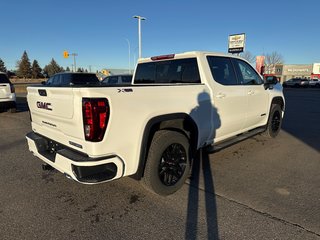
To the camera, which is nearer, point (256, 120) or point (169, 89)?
point (169, 89)

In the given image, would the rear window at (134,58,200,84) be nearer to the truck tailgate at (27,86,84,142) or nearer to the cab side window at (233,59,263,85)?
the cab side window at (233,59,263,85)

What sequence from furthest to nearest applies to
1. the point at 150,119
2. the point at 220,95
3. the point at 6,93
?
the point at 6,93 → the point at 220,95 → the point at 150,119

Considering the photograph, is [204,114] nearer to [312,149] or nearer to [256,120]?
[256,120]

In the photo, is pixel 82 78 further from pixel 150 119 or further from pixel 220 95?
pixel 150 119

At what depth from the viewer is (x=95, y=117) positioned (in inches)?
103

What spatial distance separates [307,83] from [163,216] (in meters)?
47.7

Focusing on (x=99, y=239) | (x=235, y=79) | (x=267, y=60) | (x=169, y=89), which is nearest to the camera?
(x=99, y=239)

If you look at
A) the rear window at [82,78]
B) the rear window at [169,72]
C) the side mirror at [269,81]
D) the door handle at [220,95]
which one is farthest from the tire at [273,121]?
the rear window at [82,78]

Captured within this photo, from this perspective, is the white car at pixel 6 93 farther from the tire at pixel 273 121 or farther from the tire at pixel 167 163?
the tire at pixel 273 121

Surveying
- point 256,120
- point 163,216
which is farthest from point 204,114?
point 256,120

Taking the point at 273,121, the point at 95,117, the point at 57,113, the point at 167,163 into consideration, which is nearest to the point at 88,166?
the point at 95,117

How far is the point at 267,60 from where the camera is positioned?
79.6m

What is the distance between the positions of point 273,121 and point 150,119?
14.7 ft

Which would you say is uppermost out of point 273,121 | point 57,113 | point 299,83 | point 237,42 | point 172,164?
point 237,42
